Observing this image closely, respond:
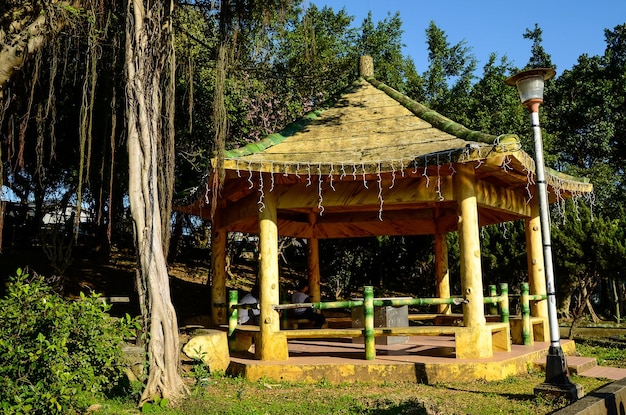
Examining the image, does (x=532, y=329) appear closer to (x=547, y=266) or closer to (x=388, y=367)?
(x=388, y=367)

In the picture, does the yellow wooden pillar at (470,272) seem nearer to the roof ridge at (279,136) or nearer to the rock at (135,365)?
the roof ridge at (279,136)

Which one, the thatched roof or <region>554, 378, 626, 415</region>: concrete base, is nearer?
<region>554, 378, 626, 415</region>: concrete base

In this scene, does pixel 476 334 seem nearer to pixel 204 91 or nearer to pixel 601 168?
pixel 204 91

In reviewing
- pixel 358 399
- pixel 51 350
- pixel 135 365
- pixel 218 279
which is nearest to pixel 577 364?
pixel 358 399

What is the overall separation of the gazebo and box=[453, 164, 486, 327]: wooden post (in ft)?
0.05

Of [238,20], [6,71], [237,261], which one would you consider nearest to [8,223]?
[237,261]

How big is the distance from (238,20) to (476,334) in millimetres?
5594

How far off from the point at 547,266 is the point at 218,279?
656cm

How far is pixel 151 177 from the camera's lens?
23.4 ft

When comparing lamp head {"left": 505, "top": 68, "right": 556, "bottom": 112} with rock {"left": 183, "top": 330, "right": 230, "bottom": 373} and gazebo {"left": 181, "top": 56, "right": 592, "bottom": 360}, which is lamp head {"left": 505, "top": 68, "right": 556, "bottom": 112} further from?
rock {"left": 183, "top": 330, "right": 230, "bottom": 373}

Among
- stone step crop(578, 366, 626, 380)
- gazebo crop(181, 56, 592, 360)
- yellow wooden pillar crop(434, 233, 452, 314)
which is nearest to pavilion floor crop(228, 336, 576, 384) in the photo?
gazebo crop(181, 56, 592, 360)

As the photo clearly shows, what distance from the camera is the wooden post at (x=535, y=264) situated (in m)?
10.7

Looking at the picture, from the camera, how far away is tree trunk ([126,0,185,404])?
662cm

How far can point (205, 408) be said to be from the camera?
6.39 metres
